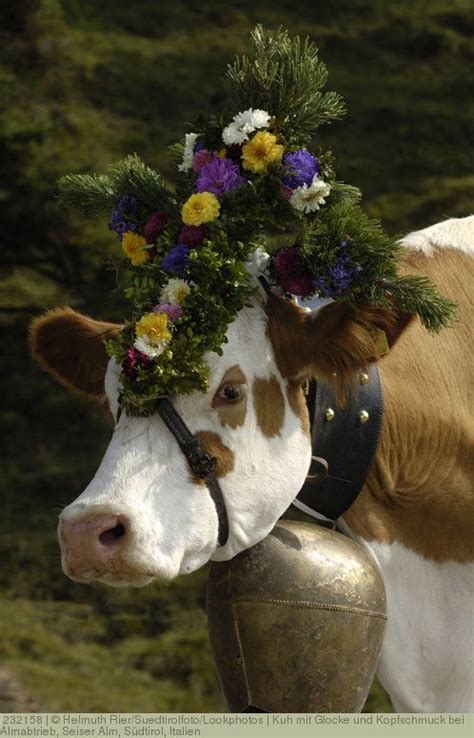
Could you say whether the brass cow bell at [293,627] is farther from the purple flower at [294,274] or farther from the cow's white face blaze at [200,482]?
the purple flower at [294,274]

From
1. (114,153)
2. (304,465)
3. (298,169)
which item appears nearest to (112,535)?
(304,465)

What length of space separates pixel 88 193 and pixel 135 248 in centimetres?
33

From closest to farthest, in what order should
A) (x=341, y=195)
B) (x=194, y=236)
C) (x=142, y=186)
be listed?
(x=194, y=236) → (x=341, y=195) → (x=142, y=186)

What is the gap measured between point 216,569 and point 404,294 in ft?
2.92

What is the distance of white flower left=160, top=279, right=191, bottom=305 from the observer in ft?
12.7

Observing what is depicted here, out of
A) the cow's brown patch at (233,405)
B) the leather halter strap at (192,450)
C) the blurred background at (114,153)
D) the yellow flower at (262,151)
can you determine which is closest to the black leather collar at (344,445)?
the cow's brown patch at (233,405)

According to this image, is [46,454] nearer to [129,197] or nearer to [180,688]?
[180,688]

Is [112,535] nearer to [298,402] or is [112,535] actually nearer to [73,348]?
[298,402]

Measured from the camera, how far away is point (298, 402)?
409 cm

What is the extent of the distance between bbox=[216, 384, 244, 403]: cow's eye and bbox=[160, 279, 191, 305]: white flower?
0.80 ft

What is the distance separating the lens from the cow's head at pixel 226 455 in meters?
3.67

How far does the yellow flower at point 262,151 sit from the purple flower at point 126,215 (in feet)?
1.19

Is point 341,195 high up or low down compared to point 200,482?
up

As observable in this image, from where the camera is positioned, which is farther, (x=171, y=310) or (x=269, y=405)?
(x=269, y=405)
